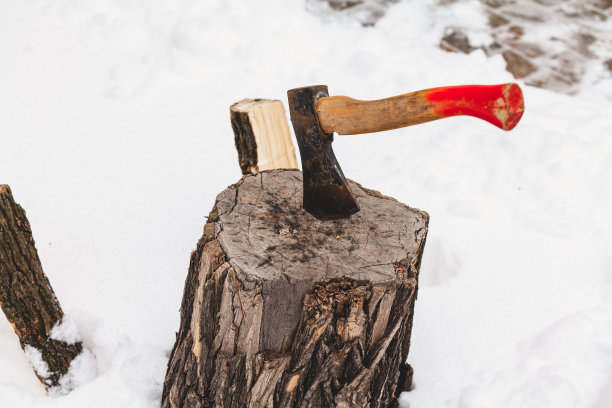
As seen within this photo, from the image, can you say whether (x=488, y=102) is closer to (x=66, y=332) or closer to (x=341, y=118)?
(x=341, y=118)

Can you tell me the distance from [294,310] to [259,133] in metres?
1.07

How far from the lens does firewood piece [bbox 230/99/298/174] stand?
7.99 feet

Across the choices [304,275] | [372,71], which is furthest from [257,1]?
[304,275]

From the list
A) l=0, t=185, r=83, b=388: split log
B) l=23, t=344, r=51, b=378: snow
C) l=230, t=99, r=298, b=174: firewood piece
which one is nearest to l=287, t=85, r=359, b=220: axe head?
l=230, t=99, r=298, b=174: firewood piece

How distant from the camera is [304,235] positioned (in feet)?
5.77

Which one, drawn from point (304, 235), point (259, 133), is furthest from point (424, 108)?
point (259, 133)

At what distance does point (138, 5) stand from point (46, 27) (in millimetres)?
587

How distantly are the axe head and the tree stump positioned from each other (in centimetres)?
4

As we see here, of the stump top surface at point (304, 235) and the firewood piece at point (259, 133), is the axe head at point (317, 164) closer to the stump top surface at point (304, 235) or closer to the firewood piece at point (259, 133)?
the stump top surface at point (304, 235)

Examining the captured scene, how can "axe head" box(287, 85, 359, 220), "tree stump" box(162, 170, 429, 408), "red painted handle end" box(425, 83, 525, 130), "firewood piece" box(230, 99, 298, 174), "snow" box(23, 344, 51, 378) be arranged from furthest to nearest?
"firewood piece" box(230, 99, 298, 174)
"snow" box(23, 344, 51, 378)
"axe head" box(287, 85, 359, 220)
"tree stump" box(162, 170, 429, 408)
"red painted handle end" box(425, 83, 525, 130)

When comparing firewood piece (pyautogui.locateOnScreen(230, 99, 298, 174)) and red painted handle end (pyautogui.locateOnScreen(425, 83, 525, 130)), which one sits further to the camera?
firewood piece (pyautogui.locateOnScreen(230, 99, 298, 174))

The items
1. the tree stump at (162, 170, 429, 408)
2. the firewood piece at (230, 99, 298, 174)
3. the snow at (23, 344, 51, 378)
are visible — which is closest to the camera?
the tree stump at (162, 170, 429, 408)

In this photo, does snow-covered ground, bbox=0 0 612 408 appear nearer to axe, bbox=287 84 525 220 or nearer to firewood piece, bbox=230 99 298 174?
firewood piece, bbox=230 99 298 174

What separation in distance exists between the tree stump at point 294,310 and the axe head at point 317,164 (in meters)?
0.04
